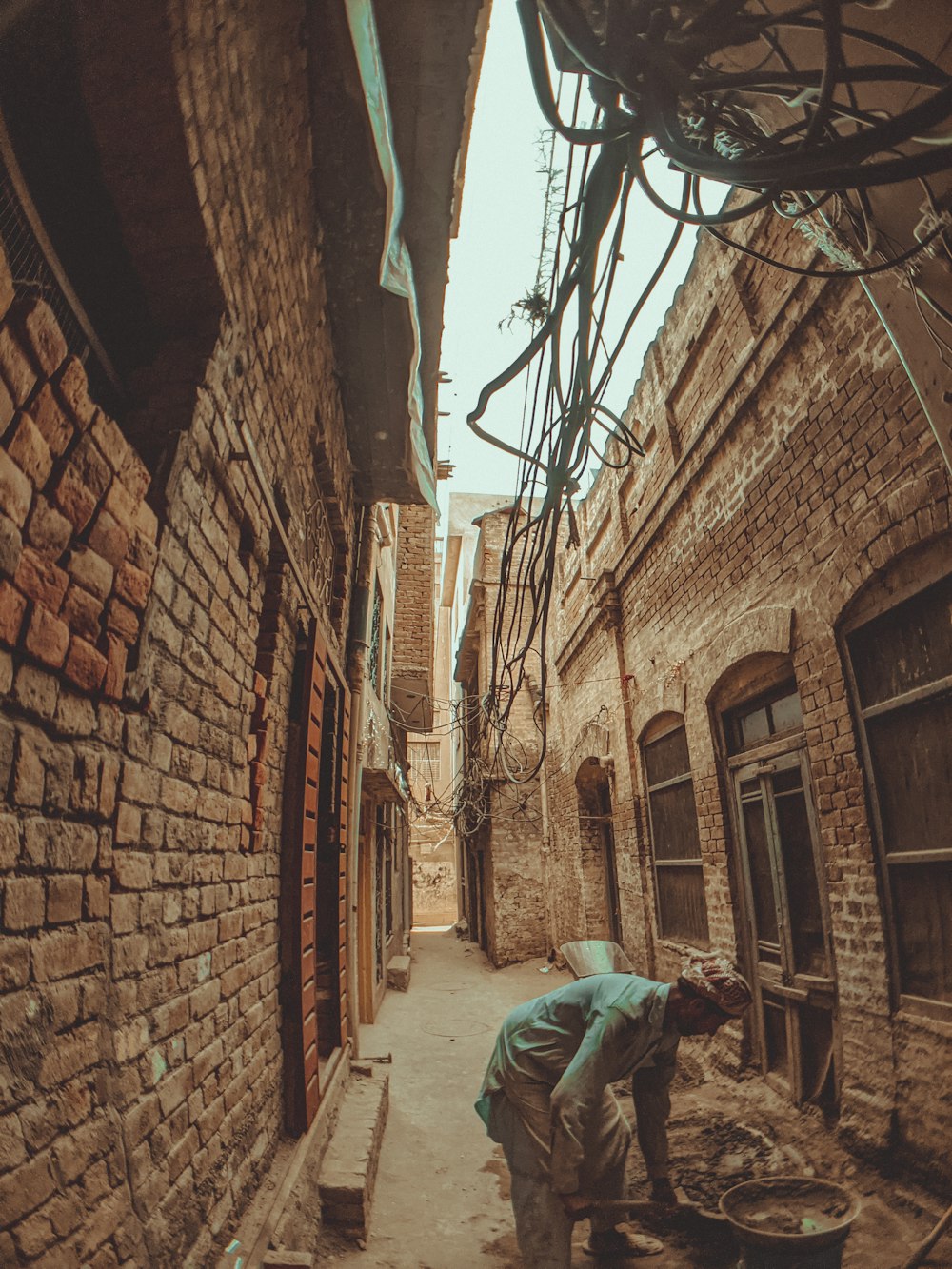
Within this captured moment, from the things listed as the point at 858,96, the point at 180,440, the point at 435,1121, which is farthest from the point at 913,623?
the point at 435,1121

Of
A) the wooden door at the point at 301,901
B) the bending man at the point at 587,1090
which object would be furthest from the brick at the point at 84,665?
the bending man at the point at 587,1090

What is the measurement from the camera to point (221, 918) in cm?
259

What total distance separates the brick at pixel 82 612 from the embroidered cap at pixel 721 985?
3100 millimetres

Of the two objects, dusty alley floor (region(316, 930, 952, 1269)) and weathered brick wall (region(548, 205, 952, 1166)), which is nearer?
dusty alley floor (region(316, 930, 952, 1269))

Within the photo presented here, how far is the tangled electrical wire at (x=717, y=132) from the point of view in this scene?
1539mm

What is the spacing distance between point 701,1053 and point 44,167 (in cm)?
645

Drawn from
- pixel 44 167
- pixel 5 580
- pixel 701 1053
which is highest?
pixel 44 167

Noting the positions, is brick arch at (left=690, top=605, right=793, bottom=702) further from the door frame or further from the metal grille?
the metal grille

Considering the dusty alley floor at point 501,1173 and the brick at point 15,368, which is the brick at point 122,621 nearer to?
the brick at point 15,368

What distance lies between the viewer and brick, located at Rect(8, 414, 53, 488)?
1324 mm

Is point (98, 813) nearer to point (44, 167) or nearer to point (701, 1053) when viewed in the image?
point (44, 167)

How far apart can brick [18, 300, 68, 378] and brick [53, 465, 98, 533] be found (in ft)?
0.68

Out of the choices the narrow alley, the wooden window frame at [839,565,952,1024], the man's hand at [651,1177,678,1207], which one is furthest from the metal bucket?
the wooden window frame at [839,565,952,1024]

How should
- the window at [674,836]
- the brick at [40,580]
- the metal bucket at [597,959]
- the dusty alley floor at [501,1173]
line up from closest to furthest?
the brick at [40,580] < the dusty alley floor at [501,1173] < the window at [674,836] < the metal bucket at [597,959]
